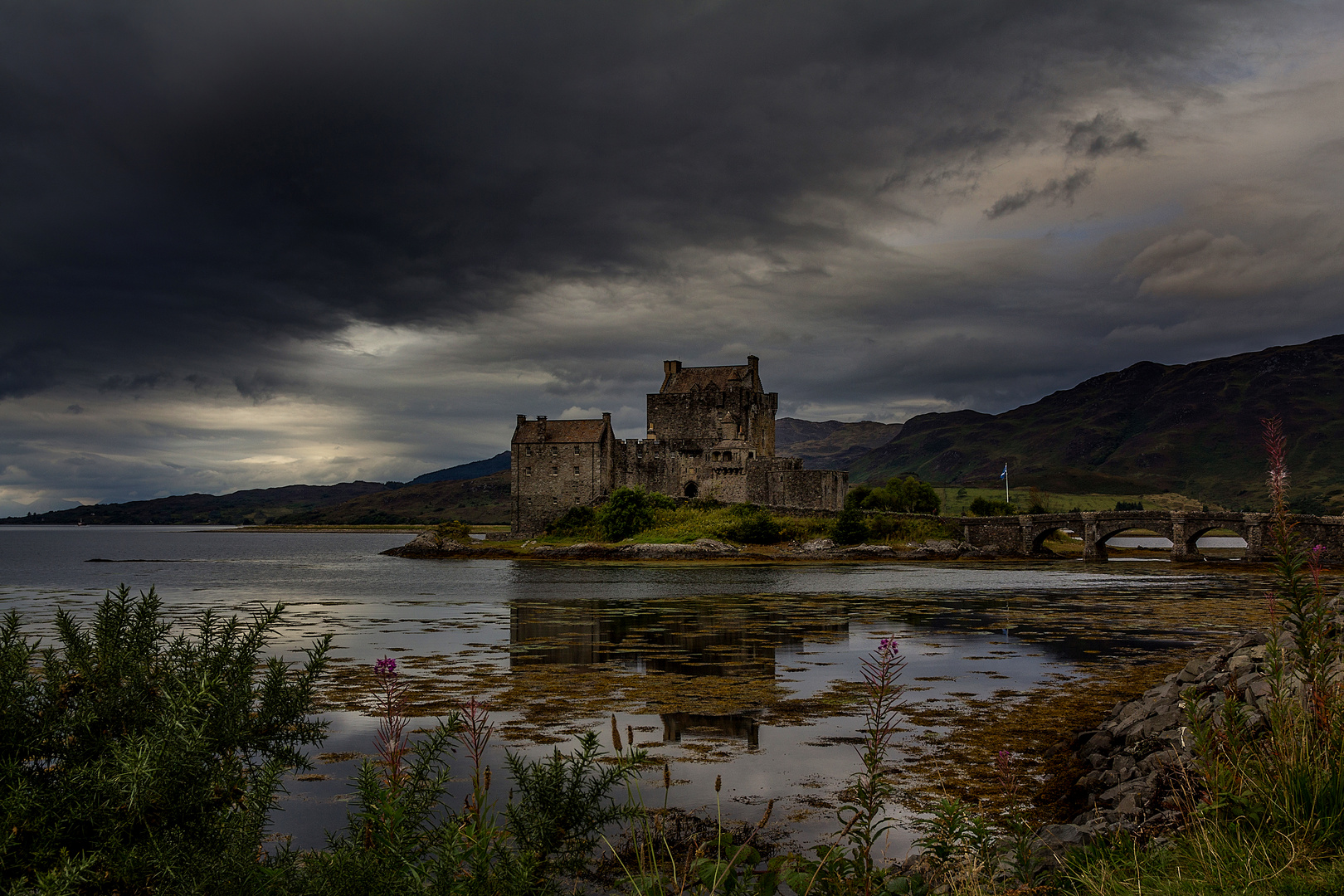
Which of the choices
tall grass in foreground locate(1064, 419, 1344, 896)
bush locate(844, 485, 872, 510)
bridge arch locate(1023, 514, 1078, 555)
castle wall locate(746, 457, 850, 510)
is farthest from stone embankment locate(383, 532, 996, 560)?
tall grass in foreground locate(1064, 419, 1344, 896)

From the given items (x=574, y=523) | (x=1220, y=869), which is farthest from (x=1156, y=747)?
(x=574, y=523)

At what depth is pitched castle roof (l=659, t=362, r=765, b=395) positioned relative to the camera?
9362 centimetres

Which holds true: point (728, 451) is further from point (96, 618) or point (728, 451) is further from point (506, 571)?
point (96, 618)

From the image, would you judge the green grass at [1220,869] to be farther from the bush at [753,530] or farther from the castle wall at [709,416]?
the castle wall at [709,416]

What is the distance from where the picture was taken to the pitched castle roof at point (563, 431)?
90.8 metres

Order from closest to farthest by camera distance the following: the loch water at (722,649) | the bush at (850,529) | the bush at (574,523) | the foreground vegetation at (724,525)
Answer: the loch water at (722,649) → the bush at (850,529) → the foreground vegetation at (724,525) → the bush at (574,523)

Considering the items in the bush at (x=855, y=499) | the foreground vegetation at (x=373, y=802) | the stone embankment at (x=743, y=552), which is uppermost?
the bush at (x=855, y=499)

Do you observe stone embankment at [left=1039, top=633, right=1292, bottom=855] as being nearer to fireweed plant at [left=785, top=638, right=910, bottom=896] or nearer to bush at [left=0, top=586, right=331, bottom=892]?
fireweed plant at [left=785, top=638, right=910, bottom=896]

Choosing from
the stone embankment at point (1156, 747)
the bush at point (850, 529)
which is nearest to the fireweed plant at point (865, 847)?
the stone embankment at point (1156, 747)

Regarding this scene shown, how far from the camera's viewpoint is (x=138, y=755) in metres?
4.10

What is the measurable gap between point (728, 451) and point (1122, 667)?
7028cm

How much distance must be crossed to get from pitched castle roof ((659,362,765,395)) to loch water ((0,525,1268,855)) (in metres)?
39.3

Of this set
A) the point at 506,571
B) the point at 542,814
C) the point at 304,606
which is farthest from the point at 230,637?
the point at 506,571

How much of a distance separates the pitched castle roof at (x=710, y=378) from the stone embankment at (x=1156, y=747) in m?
80.5
